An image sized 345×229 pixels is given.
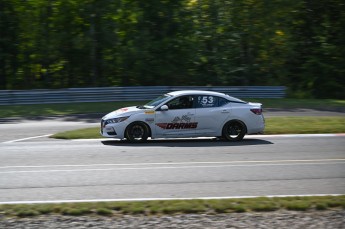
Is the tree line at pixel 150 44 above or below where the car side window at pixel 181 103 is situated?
above

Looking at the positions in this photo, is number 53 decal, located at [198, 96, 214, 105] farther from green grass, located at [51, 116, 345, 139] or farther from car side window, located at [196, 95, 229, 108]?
green grass, located at [51, 116, 345, 139]

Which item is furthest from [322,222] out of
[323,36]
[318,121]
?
[323,36]

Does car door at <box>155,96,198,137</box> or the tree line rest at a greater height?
the tree line

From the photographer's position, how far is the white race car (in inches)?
607

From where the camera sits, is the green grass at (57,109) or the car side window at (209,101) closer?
the car side window at (209,101)

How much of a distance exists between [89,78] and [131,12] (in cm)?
477

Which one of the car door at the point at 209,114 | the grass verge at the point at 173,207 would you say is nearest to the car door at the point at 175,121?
the car door at the point at 209,114

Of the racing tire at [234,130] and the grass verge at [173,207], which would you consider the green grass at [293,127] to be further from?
the grass verge at [173,207]

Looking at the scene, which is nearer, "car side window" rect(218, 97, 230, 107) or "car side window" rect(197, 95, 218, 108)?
"car side window" rect(197, 95, 218, 108)

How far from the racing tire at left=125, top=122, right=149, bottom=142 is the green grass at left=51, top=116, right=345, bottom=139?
1761 millimetres

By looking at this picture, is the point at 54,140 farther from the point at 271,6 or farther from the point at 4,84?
the point at 271,6

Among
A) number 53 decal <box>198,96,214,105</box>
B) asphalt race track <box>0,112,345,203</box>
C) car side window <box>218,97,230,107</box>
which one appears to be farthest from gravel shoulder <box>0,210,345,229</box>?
car side window <box>218,97,230,107</box>

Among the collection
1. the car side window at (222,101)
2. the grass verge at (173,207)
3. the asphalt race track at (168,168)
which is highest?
the car side window at (222,101)

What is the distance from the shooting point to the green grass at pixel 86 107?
79.9 ft
